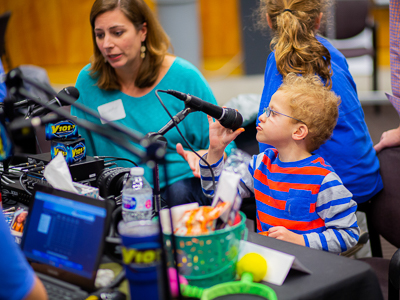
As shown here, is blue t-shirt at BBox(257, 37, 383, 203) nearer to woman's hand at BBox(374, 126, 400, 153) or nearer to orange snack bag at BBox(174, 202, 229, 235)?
woman's hand at BBox(374, 126, 400, 153)

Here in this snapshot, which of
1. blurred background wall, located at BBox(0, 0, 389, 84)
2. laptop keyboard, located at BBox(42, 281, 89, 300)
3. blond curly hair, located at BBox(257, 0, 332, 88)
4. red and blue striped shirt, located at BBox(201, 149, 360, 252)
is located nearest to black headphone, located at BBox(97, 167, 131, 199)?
red and blue striped shirt, located at BBox(201, 149, 360, 252)

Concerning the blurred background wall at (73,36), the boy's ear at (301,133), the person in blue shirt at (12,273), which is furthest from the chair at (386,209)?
the blurred background wall at (73,36)

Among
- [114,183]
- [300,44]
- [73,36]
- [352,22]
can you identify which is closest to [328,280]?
[114,183]

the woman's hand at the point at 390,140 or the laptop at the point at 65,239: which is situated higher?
the laptop at the point at 65,239

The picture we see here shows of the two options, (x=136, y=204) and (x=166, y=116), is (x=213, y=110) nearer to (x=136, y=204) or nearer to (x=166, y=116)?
(x=136, y=204)

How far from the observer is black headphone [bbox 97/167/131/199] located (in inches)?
55.4

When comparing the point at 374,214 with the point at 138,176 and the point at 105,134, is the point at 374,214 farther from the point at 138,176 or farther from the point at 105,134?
the point at 105,134

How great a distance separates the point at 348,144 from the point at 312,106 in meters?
0.35

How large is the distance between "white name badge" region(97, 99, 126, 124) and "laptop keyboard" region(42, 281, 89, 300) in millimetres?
1275

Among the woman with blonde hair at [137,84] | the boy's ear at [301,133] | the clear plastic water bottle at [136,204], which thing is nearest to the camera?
the clear plastic water bottle at [136,204]

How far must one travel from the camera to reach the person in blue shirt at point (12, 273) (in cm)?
76

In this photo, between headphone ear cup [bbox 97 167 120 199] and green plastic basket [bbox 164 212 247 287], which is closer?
green plastic basket [bbox 164 212 247 287]

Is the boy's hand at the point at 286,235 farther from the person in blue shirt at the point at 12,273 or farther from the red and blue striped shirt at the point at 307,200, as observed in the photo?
the person in blue shirt at the point at 12,273

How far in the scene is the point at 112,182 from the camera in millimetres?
1412
